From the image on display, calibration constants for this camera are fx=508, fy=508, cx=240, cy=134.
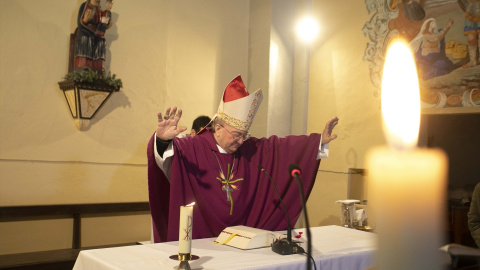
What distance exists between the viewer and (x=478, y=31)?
5.75 metres

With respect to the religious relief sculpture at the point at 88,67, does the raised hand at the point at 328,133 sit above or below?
below

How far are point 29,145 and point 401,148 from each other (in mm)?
6469

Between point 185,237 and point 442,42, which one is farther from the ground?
point 442,42

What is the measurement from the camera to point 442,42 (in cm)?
607

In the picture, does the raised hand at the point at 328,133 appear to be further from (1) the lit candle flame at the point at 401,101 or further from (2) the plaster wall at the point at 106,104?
(1) the lit candle flame at the point at 401,101

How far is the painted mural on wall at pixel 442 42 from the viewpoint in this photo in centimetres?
580

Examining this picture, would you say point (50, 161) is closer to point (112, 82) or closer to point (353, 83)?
point (112, 82)

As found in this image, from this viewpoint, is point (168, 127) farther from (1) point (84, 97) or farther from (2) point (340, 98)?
(2) point (340, 98)

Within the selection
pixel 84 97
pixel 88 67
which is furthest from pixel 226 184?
pixel 88 67

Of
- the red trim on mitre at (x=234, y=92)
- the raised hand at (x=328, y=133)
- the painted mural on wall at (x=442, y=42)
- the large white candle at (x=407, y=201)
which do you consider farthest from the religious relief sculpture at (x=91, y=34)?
the large white candle at (x=407, y=201)

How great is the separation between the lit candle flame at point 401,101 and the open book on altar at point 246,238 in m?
2.72

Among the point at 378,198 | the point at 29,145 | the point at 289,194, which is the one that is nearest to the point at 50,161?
the point at 29,145

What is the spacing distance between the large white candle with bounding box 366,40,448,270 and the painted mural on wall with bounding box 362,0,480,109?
5851mm

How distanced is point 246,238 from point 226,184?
1093 mm
